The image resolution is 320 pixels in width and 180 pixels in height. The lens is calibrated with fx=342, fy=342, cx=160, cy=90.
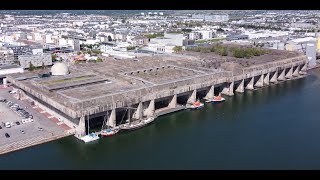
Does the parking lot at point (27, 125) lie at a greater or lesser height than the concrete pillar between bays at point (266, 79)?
lesser

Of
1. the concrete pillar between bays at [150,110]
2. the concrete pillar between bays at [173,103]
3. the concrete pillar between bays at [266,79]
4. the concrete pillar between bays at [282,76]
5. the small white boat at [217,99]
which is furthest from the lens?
the concrete pillar between bays at [282,76]

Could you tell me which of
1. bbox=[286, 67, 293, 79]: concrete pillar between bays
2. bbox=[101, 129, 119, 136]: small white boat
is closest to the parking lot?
bbox=[101, 129, 119, 136]: small white boat

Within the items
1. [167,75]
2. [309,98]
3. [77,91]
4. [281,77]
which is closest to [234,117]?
[167,75]

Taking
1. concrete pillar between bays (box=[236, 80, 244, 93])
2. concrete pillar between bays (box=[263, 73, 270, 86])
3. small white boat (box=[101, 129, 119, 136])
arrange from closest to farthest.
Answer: small white boat (box=[101, 129, 119, 136]), concrete pillar between bays (box=[236, 80, 244, 93]), concrete pillar between bays (box=[263, 73, 270, 86])

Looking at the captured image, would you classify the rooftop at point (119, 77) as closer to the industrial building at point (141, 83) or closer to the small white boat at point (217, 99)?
the industrial building at point (141, 83)

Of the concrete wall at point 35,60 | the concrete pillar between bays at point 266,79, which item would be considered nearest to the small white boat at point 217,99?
the concrete pillar between bays at point 266,79

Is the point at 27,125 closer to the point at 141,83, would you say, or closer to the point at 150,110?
the point at 150,110

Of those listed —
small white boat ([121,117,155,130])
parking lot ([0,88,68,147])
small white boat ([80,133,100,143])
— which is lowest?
small white boat ([80,133,100,143])

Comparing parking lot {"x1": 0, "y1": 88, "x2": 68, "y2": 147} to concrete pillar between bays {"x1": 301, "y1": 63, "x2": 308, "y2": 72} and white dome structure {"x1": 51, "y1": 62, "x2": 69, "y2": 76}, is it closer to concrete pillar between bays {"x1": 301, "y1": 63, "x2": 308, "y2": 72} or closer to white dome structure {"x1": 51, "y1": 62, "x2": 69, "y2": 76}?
white dome structure {"x1": 51, "y1": 62, "x2": 69, "y2": 76}
